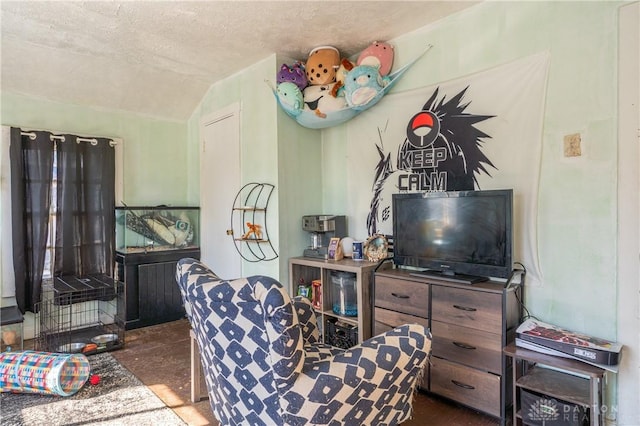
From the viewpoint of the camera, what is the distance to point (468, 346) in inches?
82.8

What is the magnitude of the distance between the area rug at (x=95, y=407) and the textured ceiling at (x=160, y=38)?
248 cm

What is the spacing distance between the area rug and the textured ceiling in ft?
8.13

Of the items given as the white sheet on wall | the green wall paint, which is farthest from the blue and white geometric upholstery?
the green wall paint

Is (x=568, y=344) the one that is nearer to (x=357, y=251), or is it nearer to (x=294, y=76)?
(x=357, y=251)

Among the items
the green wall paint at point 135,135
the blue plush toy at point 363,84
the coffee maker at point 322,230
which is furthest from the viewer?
the green wall paint at point 135,135

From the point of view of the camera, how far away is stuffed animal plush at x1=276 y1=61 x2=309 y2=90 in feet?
9.87

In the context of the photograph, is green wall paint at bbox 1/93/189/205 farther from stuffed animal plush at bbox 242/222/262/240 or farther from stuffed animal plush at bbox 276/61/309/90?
stuffed animal plush at bbox 276/61/309/90

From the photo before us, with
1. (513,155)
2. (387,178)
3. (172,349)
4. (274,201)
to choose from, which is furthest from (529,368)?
(172,349)

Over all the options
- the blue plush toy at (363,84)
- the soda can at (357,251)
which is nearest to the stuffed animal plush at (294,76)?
the blue plush toy at (363,84)

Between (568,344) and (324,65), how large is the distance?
95.1 inches

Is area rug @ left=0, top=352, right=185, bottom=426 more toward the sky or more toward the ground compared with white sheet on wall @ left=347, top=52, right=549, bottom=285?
more toward the ground

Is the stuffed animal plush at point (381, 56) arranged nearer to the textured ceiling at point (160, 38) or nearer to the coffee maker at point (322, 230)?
the textured ceiling at point (160, 38)

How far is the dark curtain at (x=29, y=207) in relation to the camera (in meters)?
3.25

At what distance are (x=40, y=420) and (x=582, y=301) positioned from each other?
10.1 feet
